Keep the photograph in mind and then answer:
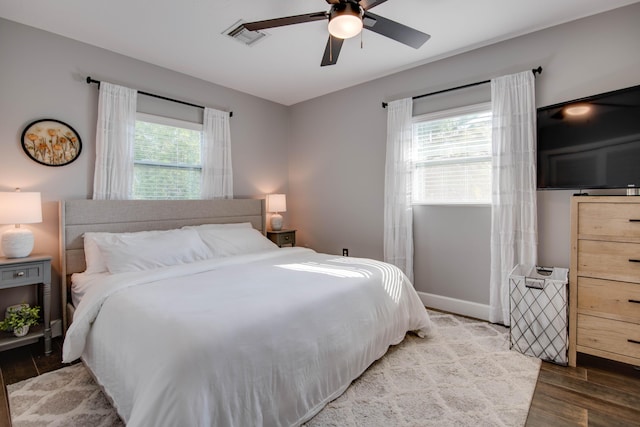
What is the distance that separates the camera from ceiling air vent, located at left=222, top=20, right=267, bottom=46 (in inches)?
108

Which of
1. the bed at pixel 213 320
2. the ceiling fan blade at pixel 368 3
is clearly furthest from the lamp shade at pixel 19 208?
the ceiling fan blade at pixel 368 3

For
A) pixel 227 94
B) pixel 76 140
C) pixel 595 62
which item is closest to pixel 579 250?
pixel 595 62

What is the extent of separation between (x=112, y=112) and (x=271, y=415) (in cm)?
313

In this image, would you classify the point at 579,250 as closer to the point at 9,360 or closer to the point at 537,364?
the point at 537,364

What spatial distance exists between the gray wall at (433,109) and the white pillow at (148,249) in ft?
6.45

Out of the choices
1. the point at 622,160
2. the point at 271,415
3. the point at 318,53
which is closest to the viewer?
the point at 271,415

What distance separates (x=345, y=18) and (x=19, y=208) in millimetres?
2777

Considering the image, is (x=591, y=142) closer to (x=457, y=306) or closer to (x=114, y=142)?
(x=457, y=306)

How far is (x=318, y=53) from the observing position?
3252mm

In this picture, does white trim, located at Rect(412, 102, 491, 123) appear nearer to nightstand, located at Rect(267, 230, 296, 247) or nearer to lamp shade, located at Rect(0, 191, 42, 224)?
nightstand, located at Rect(267, 230, 296, 247)

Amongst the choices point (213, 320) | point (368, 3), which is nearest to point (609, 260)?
point (368, 3)

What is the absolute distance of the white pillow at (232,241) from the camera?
3265 mm

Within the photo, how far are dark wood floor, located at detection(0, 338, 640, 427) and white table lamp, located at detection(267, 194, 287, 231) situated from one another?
2611mm

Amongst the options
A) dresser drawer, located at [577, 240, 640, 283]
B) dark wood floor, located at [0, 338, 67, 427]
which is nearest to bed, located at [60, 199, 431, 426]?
dark wood floor, located at [0, 338, 67, 427]
